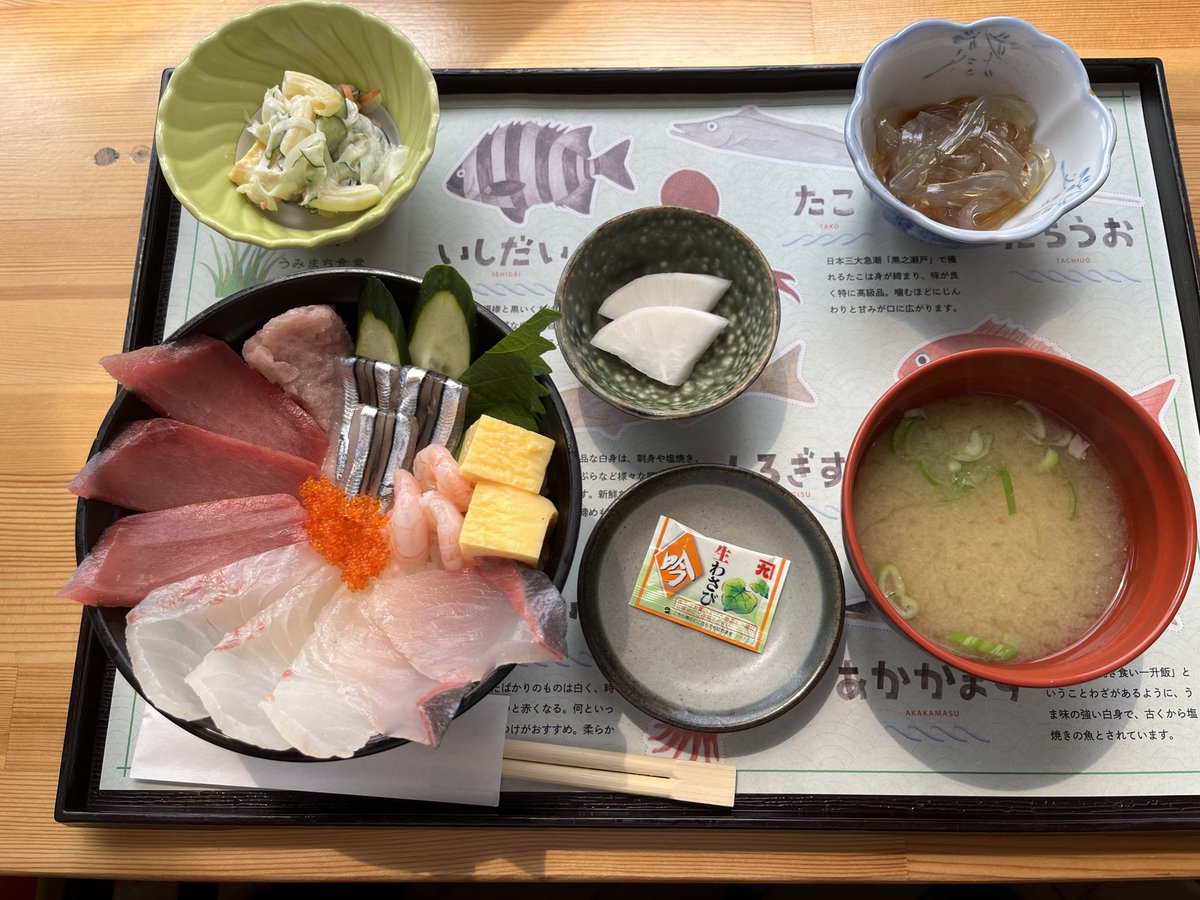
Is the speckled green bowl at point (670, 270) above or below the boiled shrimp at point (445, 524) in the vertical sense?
above

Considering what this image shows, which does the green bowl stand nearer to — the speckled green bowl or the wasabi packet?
the speckled green bowl

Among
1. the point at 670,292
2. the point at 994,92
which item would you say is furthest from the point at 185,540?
the point at 994,92

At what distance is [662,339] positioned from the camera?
1342 millimetres

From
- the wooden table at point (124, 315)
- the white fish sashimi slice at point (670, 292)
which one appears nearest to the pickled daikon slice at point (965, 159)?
the wooden table at point (124, 315)

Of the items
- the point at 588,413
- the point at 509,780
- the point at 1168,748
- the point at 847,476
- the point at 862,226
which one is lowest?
the point at 509,780

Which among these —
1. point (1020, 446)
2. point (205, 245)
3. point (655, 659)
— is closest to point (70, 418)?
point (205, 245)

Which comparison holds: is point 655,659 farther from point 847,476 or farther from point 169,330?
point 169,330

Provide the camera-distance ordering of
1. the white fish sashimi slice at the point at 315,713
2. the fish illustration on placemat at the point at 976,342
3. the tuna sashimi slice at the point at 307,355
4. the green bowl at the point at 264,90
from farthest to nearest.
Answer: the fish illustration on placemat at the point at 976,342
the green bowl at the point at 264,90
the tuna sashimi slice at the point at 307,355
the white fish sashimi slice at the point at 315,713

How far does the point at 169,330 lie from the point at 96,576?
0.56 meters

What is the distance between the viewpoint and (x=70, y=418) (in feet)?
4.91

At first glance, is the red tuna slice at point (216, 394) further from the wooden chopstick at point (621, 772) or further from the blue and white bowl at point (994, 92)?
the blue and white bowl at point (994, 92)

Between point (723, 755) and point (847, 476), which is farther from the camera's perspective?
point (723, 755)

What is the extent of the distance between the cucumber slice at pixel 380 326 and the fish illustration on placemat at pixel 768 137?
0.70 metres

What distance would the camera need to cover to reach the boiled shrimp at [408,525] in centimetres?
111
